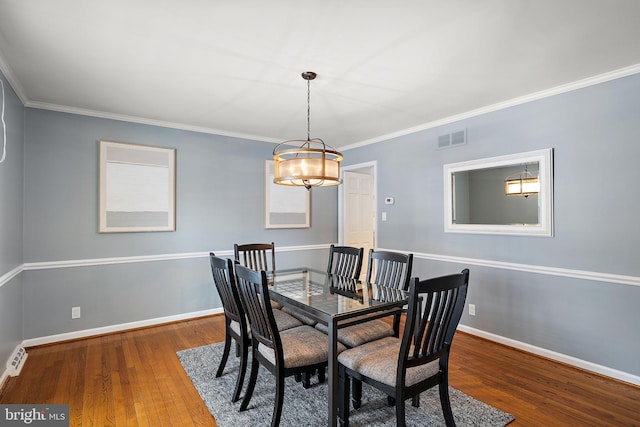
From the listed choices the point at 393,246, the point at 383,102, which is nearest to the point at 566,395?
the point at 393,246

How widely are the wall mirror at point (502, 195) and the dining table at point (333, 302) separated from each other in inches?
62.5

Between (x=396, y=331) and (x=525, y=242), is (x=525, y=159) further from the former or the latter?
(x=396, y=331)

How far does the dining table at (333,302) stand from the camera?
5.98 ft

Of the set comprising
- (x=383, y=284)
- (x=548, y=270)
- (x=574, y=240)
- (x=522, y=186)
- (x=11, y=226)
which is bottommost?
(x=383, y=284)

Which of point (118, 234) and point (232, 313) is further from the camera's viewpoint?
point (118, 234)

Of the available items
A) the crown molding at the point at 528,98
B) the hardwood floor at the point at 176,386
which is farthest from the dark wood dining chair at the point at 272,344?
the crown molding at the point at 528,98

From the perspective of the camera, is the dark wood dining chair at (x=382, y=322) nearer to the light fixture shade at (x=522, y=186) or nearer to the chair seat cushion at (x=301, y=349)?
the chair seat cushion at (x=301, y=349)

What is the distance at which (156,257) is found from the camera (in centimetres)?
383

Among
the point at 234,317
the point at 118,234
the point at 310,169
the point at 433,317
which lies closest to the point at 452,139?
the point at 310,169

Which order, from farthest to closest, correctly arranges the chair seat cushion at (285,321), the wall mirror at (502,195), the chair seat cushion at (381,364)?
the wall mirror at (502,195) < the chair seat cushion at (285,321) < the chair seat cushion at (381,364)

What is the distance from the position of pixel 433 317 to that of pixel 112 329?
11.6 feet

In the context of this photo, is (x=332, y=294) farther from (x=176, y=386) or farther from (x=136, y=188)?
(x=136, y=188)

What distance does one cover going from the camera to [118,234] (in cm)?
361

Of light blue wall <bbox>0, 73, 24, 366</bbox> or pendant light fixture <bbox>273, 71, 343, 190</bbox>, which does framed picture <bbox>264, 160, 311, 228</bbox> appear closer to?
pendant light fixture <bbox>273, 71, 343, 190</bbox>
